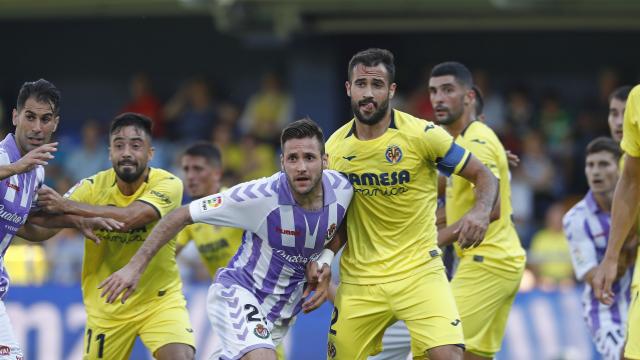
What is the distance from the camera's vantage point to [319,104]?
20.2 metres

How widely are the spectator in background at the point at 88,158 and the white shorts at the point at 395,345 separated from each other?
10.1 m

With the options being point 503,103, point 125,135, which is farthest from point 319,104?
point 125,135

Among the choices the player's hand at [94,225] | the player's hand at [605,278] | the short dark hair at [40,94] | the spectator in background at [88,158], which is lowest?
the player's hand at [605,278]

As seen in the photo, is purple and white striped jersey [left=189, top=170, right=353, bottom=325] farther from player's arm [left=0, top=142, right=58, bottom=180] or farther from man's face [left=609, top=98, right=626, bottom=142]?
man's face [left=609, top=98, right=626, bottom=142]

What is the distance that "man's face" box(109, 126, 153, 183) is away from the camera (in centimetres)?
1007

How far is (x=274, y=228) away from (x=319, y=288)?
537 mm

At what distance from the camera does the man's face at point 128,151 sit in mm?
10070

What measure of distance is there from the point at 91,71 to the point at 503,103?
787 centimetres

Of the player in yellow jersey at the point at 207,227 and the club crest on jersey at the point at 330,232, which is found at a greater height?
the player in yellow jersey at the point at 207,227

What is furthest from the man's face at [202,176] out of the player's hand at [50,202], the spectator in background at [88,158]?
the spectator in background at [88,158]

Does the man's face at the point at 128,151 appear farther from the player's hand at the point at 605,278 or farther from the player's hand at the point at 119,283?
the player's hand at the point at 605,278

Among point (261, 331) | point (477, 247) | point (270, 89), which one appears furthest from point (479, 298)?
point (270, 89)

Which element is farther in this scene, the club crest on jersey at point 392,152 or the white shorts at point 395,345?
the white shorts at point 395,345

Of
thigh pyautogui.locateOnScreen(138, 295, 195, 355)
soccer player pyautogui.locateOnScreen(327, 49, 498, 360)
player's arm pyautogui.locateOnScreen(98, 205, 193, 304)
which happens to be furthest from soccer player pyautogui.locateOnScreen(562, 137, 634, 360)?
player's arm pyautogui.locateOnScreen(98, 205, 193, 304)
